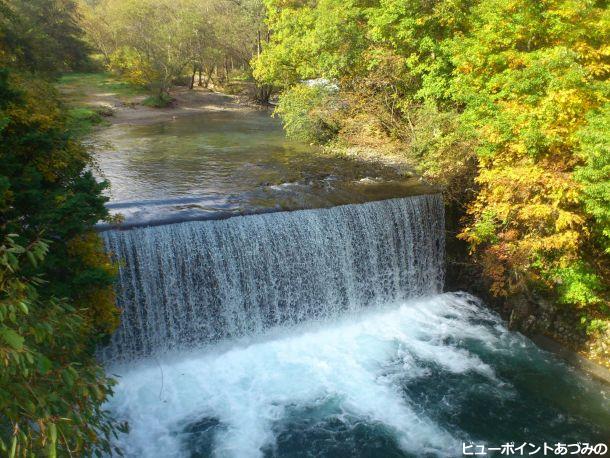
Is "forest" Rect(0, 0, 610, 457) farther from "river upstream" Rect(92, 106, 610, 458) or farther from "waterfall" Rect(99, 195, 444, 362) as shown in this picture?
"waterfall" Rect(99, 195, 444, 362)

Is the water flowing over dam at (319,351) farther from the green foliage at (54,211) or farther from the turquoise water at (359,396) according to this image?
the green foliage at (54,211)

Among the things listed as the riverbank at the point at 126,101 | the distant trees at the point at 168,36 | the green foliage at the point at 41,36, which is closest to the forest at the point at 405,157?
the green foliage at the point at 41,36

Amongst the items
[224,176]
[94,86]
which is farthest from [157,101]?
[224,176]

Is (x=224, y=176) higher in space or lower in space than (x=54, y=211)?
lower

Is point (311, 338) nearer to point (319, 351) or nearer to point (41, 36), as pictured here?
point (319, 351)

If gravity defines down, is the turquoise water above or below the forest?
below

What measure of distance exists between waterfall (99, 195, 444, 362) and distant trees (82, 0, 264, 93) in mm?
24149

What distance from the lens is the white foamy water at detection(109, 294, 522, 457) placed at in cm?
812

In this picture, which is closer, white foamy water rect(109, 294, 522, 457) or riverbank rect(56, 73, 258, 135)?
white foamy water rect(109, 294, 522, 457)

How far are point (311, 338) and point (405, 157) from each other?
8911 millimetres

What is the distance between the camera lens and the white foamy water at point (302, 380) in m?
8.12

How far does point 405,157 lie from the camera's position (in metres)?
16.8

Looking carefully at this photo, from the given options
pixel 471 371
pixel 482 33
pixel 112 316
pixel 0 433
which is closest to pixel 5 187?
pixel 0 433

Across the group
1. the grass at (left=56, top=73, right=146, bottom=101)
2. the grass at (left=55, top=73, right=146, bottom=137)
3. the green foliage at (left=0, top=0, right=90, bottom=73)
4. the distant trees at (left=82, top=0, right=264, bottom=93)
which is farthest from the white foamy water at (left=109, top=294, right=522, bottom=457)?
the grass at (left=56, top=73, right=146, bottom=101)
